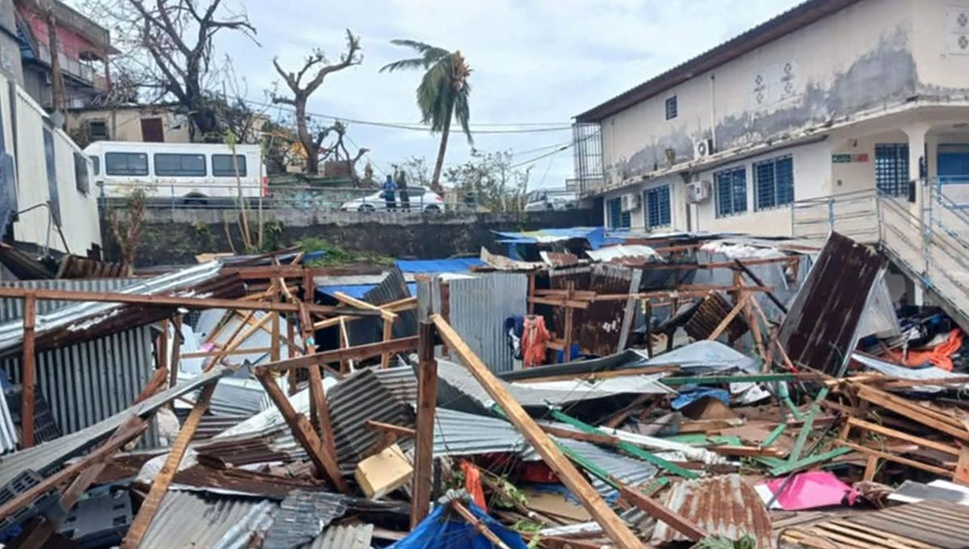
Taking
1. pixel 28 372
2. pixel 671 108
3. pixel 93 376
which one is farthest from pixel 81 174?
pixel 671 108

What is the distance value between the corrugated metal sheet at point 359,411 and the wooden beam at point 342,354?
1.16m

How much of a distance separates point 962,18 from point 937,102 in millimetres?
2078

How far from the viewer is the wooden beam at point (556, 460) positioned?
2492 mm

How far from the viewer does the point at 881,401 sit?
23.5ft

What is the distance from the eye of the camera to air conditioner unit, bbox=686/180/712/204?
2116 cm

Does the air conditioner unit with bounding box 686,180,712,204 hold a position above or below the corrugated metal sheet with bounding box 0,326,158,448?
above

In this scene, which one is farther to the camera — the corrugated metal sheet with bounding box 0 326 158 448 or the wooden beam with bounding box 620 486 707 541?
the corrugated metal sheet with bounding box 0 326 158 448

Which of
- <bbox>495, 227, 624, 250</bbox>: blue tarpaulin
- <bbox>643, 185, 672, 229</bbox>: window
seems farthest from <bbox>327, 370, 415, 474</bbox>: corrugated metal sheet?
<bbox>643, 185, 672, 229</bbox>: window

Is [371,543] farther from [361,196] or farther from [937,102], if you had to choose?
[361,196]

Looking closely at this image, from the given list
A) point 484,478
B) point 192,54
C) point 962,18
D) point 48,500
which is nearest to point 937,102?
point 962,18

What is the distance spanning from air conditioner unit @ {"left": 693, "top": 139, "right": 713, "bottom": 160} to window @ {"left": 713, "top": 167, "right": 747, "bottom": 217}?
716mm

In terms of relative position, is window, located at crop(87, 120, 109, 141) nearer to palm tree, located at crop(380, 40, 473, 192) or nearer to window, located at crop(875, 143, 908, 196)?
palm tree, located at crop(380, 40, 473, 192)

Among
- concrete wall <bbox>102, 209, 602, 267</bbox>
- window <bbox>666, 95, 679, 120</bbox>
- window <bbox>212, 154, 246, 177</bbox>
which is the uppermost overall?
window <bbox>666, 95, 679, 120</bbox>

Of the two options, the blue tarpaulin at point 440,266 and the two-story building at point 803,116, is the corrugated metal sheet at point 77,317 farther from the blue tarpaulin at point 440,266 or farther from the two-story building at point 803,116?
the two-story building at point 803,116
